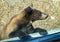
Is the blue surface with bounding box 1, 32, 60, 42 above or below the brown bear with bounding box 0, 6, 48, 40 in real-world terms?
below

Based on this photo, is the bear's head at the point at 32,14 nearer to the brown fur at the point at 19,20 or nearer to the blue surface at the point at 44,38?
the brown fur at the point at 19,20

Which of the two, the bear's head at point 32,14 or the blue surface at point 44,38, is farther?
the bear's head at point 32,14

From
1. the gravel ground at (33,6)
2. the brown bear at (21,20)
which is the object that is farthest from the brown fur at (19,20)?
the gravel ground at (33,6)

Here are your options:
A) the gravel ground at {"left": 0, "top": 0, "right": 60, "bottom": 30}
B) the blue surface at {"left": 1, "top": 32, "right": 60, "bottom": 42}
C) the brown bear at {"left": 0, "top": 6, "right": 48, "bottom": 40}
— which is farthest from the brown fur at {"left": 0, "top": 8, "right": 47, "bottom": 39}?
the gravel ground at {"left": 0, "top": 0, "right": 60, "bottom": 30}

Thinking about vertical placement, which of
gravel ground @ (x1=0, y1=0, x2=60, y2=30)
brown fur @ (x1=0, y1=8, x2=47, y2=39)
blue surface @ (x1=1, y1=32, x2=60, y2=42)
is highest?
gravel ground @ (x1=0, y1=0, x2=60, y2=30)

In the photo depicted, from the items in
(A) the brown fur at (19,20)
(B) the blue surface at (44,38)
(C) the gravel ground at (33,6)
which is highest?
(C) the gravel ground at (33,6)

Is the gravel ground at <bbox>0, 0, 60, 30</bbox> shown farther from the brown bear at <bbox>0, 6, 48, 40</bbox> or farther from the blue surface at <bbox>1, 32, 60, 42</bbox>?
the blue surface at <bbox>1, 32, 60, 42</bbox>

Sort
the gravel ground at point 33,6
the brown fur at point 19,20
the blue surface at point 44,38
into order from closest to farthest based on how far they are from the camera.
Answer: the blue surface at point 44,38 < the brown fur at point 19,20 < the gravel ground at point 33,6

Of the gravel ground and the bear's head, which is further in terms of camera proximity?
the gravel ground

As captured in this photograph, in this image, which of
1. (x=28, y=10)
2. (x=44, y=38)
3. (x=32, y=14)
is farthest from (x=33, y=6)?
(x=44, y=38)

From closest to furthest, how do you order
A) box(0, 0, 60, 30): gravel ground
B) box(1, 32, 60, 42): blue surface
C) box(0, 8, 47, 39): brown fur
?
box(1, 32, 60, 42): blue surface, box(0, 8, 47, 39): brown fur, box(0, 0, 60, 30): gravel ground

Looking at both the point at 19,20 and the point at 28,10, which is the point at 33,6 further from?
the point at 28,10

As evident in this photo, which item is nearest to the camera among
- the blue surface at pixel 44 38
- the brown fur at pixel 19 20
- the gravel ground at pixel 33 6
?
the blue surface at pixel 44 38

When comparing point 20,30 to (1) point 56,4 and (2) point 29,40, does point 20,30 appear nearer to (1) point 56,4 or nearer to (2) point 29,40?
(2) point 29,40
